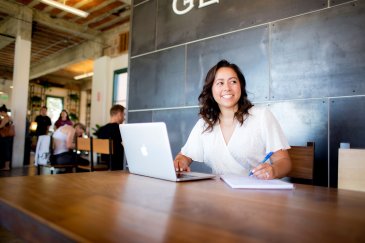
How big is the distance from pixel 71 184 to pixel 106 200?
329mm

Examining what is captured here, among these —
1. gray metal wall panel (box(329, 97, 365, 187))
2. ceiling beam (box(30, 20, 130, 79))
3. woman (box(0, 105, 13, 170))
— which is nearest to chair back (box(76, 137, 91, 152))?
gray metal wall panel (box(329, 97, 365, 187))

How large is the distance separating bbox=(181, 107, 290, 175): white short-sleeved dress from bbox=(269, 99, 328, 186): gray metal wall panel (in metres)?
0.90

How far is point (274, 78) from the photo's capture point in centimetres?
260

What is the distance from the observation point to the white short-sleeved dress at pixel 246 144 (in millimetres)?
1537

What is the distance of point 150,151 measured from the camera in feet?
4.00

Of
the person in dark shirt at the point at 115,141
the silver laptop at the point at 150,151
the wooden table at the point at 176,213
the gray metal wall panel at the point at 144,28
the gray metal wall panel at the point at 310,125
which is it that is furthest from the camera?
the gray metal wall panel at the point at 144,28

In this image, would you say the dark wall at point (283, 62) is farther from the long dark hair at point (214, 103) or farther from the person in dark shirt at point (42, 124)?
the person in dark shirt at point (42, 124)

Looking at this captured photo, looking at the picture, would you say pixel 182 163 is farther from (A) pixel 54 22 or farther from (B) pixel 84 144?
(A) pixel 54 22

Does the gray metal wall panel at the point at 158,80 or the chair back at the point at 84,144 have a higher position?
the gray metal wall panel at the point at 158,80

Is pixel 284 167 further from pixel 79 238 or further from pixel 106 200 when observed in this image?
pixel 79 238

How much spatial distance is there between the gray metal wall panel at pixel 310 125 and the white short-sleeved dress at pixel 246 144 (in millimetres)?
896

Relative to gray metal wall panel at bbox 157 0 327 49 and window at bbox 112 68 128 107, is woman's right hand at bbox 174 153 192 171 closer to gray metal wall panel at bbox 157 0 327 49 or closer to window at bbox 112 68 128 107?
gray metal wall panel at bbox 157 0 327 49

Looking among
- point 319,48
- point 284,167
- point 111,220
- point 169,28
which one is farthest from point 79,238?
point 169,28

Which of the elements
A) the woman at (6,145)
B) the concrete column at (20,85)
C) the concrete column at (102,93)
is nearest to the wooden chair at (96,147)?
the woman at (6,145)
